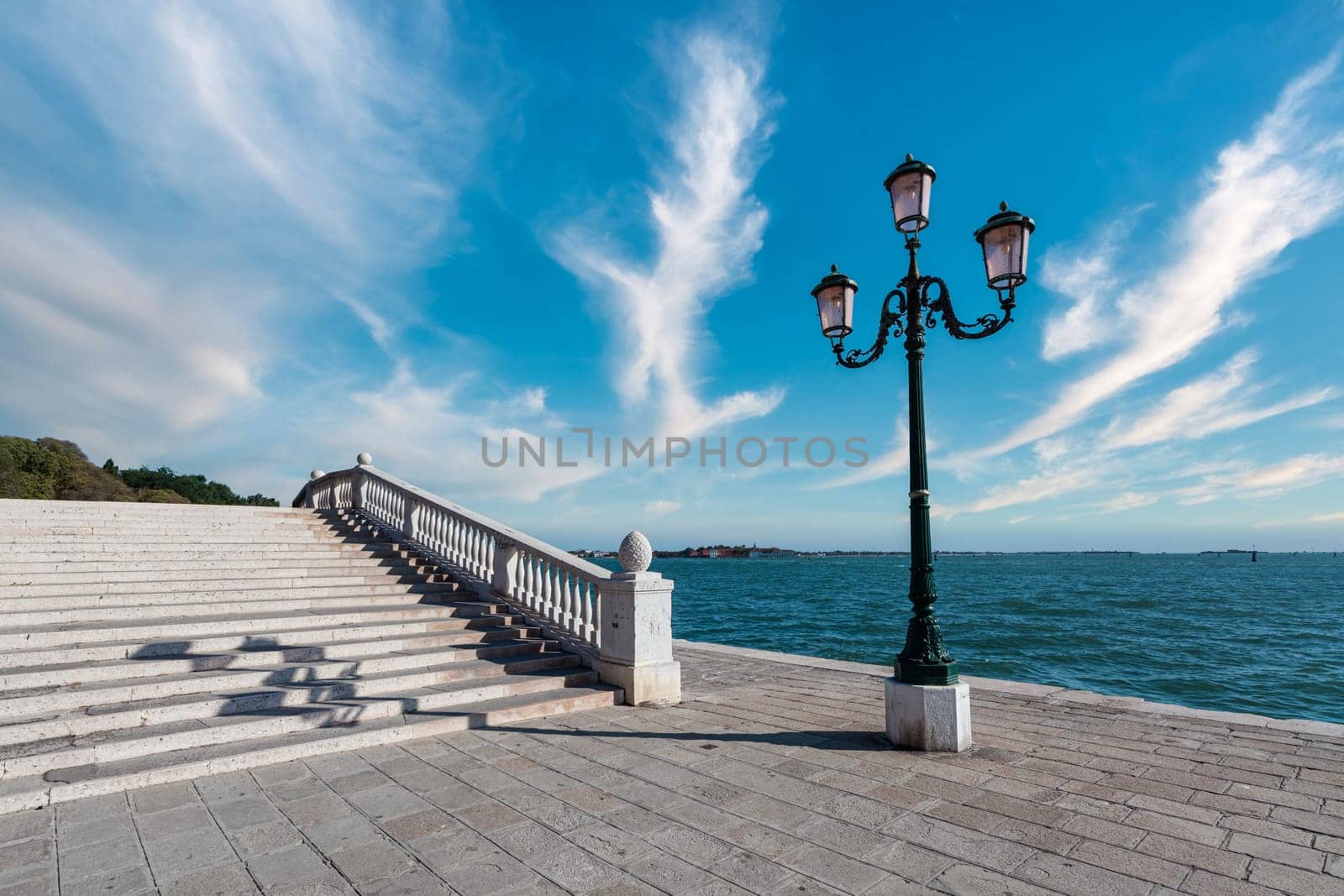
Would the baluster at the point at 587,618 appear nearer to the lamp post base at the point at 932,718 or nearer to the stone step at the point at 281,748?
the stone step at the point at 281,748

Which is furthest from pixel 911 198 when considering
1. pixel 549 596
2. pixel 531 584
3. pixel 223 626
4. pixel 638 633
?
pixel 223 626

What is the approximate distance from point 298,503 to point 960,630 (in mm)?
25126

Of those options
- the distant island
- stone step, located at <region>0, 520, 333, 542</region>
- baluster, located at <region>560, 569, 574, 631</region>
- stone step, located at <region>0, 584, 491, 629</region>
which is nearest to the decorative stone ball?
baluster, located at <region>560, 569, 574, 631</region>

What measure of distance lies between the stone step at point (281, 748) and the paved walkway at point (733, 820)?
125mm

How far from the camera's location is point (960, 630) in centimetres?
2738

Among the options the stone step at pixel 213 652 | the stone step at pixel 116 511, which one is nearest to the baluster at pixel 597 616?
the stone step at pixel 213 652

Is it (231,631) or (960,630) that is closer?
(231,631)

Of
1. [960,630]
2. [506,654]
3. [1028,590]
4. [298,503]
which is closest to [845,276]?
[506,654]

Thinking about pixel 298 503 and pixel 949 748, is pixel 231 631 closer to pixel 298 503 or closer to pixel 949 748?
pixel 949 748

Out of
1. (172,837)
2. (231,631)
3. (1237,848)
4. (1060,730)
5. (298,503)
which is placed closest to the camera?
(1237,848)

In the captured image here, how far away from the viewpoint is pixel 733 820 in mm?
4164

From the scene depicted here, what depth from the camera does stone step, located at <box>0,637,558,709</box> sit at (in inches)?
220

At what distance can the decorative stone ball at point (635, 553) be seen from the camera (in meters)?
7.53

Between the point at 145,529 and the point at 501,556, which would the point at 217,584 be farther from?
the point at 501,556
